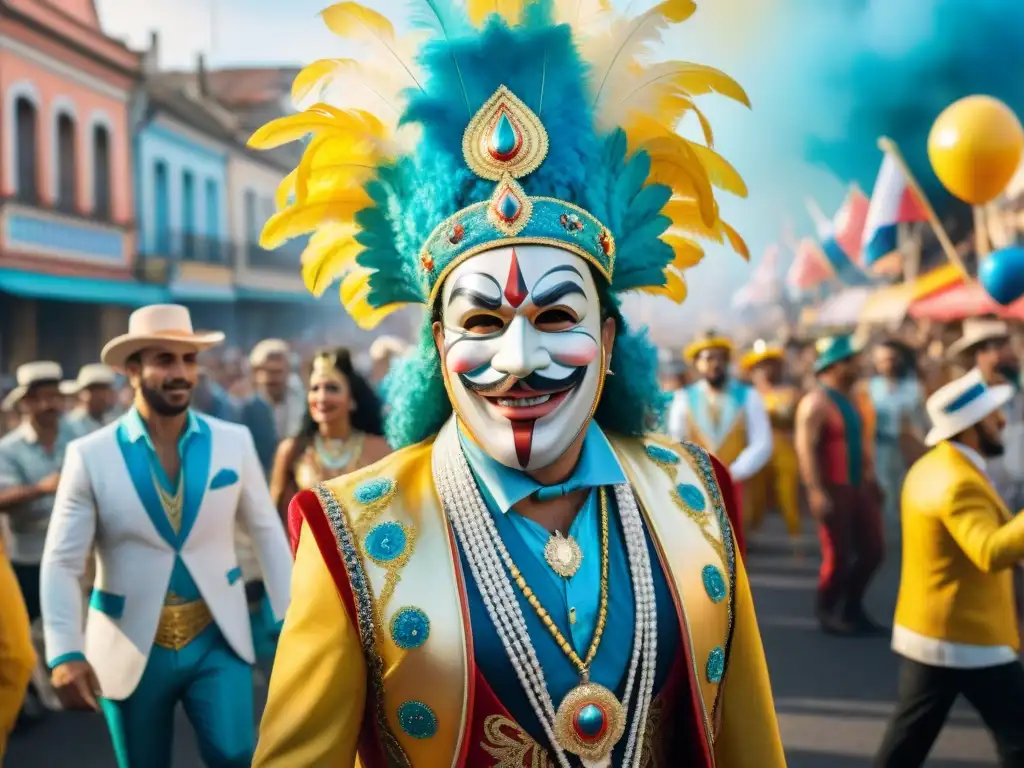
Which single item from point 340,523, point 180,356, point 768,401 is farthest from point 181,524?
point 768,401

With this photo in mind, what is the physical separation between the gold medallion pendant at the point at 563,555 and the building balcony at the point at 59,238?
15.7 meters

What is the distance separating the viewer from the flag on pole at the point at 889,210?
959 centimetres

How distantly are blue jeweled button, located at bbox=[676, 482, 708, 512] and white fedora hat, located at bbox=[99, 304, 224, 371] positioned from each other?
2.35m

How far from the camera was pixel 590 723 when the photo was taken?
2273 mm

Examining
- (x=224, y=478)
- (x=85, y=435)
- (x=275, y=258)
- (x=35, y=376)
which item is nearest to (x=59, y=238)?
(x=275, y=258)

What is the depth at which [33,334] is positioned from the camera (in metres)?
17.3

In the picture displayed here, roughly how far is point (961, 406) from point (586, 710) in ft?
9.13

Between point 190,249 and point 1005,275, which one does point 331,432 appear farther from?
point 190,249

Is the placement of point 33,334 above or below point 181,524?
above

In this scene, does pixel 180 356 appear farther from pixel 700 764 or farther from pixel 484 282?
pixel 700 764

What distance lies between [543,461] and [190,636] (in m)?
2.18

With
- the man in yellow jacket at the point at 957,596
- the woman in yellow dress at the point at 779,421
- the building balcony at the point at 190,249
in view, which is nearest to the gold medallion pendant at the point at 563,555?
the man in yellow jacket at the point at 957,596

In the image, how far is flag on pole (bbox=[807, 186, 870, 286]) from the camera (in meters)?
16.9

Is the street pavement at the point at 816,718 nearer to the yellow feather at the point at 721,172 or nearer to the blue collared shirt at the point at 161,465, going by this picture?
the blue collared shirt at the point at 161,465
